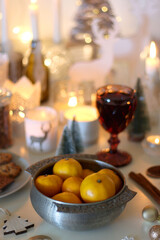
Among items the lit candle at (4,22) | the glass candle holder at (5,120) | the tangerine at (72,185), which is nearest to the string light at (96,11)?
the lit candle at (4,22)

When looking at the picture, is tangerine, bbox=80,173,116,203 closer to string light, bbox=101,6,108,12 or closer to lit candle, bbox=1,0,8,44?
string light, bbox=101,6,108,12

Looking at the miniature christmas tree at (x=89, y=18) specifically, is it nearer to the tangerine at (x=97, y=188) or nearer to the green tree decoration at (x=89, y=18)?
the green tree decoration at (x=89, y=18)

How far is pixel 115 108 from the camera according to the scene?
797mm

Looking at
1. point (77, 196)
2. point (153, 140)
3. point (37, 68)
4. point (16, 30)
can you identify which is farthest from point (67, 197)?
point (16, 30)

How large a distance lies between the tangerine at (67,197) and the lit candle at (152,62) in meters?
0.56

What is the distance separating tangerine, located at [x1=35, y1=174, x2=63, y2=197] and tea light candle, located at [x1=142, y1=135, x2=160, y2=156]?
35 centimetres

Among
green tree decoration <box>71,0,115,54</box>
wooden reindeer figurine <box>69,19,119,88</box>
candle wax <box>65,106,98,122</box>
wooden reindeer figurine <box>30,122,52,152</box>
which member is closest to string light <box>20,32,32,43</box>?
green tree decoration <box>71,0,115,54</box>

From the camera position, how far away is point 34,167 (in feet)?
2.15

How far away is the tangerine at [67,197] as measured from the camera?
22.3 inches

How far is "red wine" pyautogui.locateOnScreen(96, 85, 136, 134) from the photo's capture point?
0.80m

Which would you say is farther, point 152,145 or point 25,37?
point 25,37

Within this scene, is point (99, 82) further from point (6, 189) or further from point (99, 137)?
point (6, 189)

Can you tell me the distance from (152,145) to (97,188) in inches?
14.4

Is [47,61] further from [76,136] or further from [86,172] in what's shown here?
[86,172]
